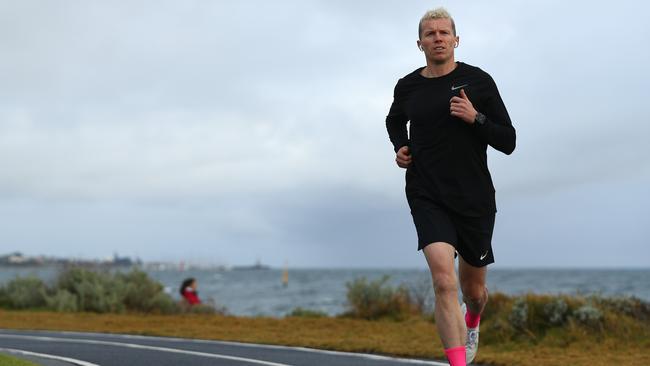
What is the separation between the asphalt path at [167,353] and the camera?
8984 millimetres

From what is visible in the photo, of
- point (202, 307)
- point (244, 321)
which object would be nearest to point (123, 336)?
point (244, 321)

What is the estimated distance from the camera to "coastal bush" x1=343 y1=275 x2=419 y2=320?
16312 millimetres

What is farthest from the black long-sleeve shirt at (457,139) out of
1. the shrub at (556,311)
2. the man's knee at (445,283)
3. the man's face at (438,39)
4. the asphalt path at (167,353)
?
the shrub at (556,311)

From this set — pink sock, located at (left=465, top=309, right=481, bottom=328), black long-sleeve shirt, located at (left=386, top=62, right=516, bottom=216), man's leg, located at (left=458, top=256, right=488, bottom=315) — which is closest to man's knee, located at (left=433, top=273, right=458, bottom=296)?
black long-sleeve shirt, located at (left=386, top=62, right=516, bottom=216)

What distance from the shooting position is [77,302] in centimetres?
2027

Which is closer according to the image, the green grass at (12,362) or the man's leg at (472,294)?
the man's leg at (472,294)

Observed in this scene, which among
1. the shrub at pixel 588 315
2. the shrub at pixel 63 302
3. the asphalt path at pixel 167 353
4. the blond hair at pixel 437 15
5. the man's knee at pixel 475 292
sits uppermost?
the blond hair at pixel 437 15

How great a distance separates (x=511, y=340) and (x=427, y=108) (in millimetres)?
5911

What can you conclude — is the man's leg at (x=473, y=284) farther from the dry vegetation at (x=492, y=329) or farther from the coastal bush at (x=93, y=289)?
the coastal bush at (x=93, y=289)

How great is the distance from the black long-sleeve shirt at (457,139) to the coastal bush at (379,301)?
403 inches

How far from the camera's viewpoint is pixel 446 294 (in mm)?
5562

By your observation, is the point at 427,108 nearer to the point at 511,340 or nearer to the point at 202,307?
the point at 511,340

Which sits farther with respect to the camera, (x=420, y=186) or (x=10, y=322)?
(x=10, y=322)

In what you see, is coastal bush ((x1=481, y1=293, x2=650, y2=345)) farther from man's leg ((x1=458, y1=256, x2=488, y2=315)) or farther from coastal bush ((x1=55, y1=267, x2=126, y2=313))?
coastal bush ((x1=55, y1=267, x2=126, y2=313))
